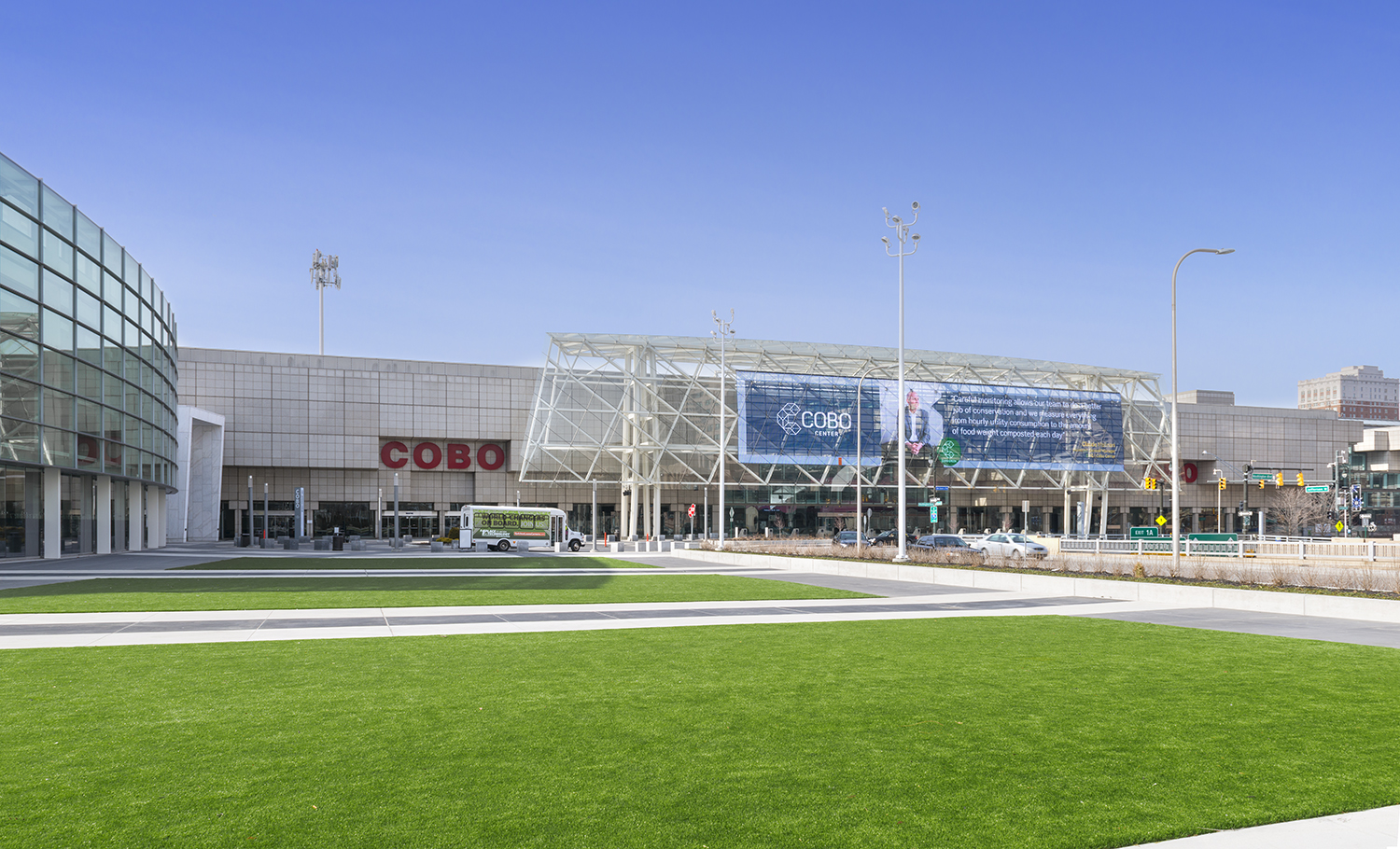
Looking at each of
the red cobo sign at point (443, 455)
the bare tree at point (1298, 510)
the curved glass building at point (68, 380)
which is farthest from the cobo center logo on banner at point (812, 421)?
the curved glass building at point (68, 380)

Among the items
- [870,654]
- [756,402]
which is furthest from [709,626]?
[756,402]

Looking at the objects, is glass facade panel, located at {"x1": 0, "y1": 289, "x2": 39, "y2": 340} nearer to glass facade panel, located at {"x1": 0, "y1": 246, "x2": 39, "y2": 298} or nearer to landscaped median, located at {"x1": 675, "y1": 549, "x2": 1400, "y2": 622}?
Answer: glass facade panel, located at {"x1": 0, "y1": 246, "x2": 39, "y2": 298}

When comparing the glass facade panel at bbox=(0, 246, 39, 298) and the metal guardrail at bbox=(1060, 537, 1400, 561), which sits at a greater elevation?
the glass facade panel at bbox=(0, 246, 39, 298)

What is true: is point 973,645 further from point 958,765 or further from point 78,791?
point 78,791

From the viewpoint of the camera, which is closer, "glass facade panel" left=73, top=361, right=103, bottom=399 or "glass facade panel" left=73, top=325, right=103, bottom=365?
"glass facade panel" left=73, top=361, right=103, bottom=399

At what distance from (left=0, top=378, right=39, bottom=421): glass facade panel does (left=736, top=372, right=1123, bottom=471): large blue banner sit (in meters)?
57.3

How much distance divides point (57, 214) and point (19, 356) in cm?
670

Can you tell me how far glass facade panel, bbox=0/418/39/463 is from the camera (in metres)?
34.4

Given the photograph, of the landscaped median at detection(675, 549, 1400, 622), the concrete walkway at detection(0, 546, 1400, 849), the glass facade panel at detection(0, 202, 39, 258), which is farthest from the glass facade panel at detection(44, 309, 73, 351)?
the landscaped median at detection(675, 549, 1400, 622)

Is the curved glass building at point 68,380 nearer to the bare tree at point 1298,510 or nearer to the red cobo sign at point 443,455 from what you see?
the red cobo sign at point 443,455

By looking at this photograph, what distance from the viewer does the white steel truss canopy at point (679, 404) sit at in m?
87.4

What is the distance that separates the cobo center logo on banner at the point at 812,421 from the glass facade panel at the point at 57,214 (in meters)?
58.5

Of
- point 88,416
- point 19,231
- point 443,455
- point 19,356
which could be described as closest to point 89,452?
point 88,416

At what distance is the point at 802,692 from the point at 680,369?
7963cm
